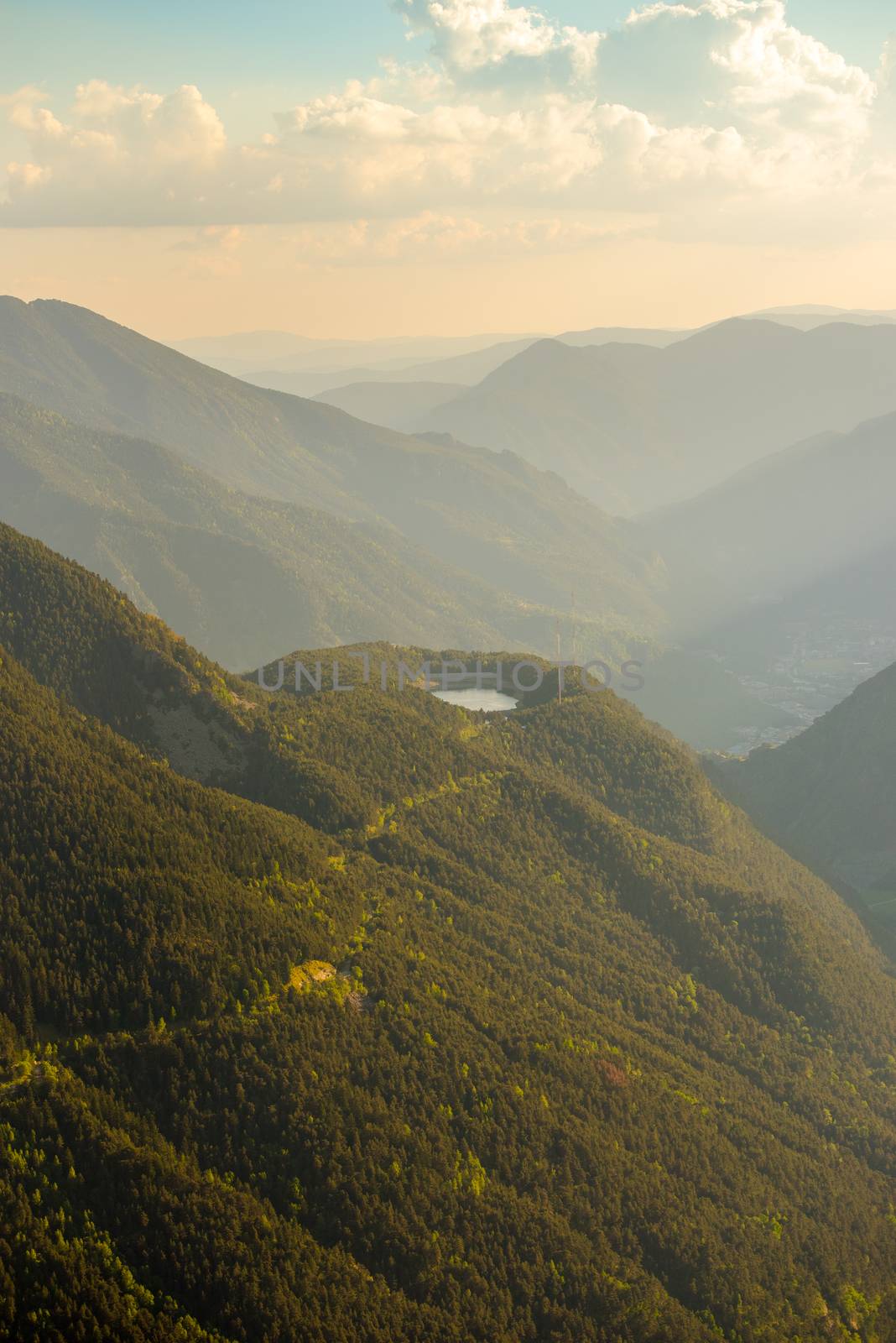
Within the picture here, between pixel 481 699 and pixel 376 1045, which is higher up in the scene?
pixel 481 699

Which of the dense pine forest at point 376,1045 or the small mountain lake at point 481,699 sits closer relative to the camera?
the dense pine forest at point 376,1045

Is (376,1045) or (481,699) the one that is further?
(481,699)

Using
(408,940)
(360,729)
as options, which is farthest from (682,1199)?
(360,729)

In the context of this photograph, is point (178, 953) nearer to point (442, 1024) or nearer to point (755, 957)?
point (442, 1024)

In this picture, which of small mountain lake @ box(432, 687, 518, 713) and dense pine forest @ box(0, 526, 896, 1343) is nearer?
dense pine forest @ box(0, 526, 896, 1343)
